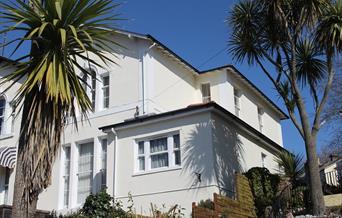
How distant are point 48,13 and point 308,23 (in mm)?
9801

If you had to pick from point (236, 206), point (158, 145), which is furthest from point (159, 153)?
point (236, 206)

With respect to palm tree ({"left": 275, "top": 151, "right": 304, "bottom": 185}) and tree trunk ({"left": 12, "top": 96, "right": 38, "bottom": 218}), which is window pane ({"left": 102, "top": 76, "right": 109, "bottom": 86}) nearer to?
palm tree ({"left": 275, "top": 151, "right": 304, "bottom": 185})

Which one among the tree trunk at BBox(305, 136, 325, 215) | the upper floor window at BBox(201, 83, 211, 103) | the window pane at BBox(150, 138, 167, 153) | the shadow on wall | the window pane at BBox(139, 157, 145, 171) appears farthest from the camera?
the upper floor window at BBox(201, 83, 211, 103)


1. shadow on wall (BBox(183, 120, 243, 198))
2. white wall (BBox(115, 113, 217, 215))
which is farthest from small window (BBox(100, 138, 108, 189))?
shadow on wall (BBox(183, 120, 243, 198))

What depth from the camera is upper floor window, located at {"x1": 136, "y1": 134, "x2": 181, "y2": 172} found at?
19.8 metres

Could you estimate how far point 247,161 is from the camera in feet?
73.3

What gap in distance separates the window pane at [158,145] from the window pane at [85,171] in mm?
4561

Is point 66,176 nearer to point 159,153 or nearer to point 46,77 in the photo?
point 159,153

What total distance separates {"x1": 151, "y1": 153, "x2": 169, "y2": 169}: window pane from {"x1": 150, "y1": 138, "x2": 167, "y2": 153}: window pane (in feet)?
0.85

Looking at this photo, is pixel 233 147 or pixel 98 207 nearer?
pixel 98 207

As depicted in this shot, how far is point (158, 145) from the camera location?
805 inches

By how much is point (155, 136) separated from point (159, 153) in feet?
2.49

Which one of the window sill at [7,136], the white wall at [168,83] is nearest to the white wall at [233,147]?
the white wall at [168,83]

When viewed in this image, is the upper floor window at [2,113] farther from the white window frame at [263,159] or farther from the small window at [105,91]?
the white window frame at [263,159]
